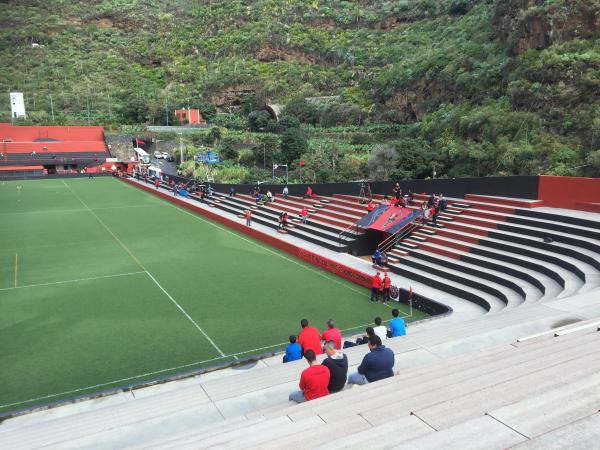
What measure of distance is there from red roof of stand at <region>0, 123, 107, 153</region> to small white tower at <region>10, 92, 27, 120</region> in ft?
45.1

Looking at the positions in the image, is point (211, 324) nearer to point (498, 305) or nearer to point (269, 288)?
point (269, 288)

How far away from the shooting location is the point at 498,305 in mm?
12273

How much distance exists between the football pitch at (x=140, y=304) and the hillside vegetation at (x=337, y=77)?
14689 mm

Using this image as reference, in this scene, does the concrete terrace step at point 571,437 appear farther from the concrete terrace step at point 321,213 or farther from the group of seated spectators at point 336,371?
the concrete terrace step at point 321,213

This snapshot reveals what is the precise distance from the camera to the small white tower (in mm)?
75312

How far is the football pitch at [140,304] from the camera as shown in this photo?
10.2m

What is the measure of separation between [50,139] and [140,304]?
59.2 meters

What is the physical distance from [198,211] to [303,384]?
1048 inches

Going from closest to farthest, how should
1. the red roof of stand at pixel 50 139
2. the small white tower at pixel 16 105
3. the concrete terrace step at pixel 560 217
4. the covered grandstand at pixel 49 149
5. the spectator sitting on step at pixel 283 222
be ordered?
1. the concrete terrace step at pixel 560 217
2. the spectator sitting on step at pixel 283 222
3. the covered grandstand at pixel 49 149
4. the red roof of stand at pixel 50 139
5. the small white tower at pixel 16 105

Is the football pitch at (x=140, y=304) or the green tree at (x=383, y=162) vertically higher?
the green tree at (x=383, y=162)

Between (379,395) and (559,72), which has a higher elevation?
(559,72)

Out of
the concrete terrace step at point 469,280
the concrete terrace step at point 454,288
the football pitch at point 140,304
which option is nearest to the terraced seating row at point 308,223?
the football pitch at point 140,304

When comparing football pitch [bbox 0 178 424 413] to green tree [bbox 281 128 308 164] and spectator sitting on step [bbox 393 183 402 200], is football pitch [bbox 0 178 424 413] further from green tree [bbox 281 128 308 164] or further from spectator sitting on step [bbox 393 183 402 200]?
green tree [bbox 281 128 308 164]

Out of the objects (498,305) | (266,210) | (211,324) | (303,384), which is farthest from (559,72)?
(303,384)
